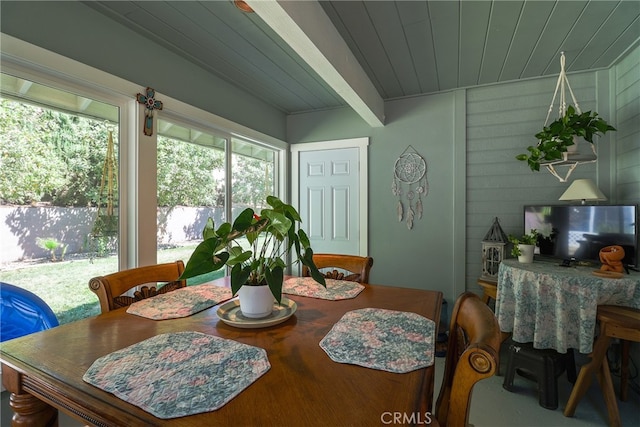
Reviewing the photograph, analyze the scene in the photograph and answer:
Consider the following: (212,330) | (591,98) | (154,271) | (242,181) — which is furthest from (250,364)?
(591,98)

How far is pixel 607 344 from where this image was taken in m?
1.63

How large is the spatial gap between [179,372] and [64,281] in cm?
146

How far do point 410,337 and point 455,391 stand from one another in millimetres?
289

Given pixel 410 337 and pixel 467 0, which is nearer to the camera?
pixel 410 337

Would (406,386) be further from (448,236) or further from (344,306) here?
(448,236)

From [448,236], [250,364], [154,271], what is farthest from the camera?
[448,236]

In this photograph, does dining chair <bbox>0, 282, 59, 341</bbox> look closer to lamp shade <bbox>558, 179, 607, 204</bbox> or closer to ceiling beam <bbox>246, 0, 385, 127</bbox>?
ceiling beam <bbox>246, 0, 385, 127</bbox>

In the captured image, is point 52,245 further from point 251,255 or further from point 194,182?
point 251,255

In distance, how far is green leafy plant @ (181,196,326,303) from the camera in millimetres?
895

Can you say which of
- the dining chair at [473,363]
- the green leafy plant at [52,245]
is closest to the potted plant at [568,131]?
the dining chair at [473,363]

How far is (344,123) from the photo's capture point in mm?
3246

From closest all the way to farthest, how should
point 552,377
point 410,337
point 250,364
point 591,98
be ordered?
point 250,364 < point 410,337 < point 552,377 < point 591,98

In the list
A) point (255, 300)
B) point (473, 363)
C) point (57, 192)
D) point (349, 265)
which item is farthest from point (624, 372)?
point (57, 192)

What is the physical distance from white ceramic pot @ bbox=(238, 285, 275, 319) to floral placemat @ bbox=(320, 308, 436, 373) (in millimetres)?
262
